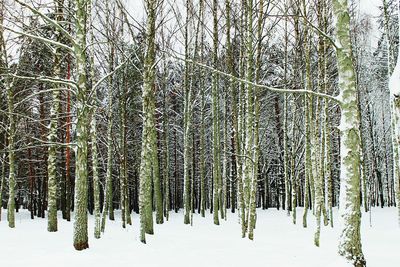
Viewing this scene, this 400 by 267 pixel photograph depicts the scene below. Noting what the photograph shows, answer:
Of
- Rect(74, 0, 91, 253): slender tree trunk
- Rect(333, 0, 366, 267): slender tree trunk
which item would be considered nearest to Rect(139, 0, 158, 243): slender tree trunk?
Rect(74, 0, 91, 253): slender tree trunk

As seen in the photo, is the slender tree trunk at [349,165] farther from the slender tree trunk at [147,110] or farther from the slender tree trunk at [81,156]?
the slender tree trunk at [147,110]

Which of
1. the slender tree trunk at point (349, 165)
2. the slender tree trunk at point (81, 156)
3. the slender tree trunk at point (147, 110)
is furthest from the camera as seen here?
the slender tree trunk at point (147, 110)

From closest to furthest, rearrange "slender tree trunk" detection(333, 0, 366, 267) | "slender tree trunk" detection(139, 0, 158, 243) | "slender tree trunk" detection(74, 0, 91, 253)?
"slender tree trunk" detection(333, 0, 366, 267) < "slender tree trunk" detection(74, 0, 91, 253) < "slender tree trunk" detection(139, 0, 158, 243)

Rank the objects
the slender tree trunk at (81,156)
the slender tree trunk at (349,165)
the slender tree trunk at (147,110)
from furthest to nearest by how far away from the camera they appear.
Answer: the slender tree trunk at (147,110)
the slender tree trunk at (81,156)
the slender tree trunk at (349,165)

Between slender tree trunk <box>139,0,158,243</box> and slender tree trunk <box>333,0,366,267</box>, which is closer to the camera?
slender tree trunk <box>333,0,366,267</box>

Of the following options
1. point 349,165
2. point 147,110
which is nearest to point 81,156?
point 147,110

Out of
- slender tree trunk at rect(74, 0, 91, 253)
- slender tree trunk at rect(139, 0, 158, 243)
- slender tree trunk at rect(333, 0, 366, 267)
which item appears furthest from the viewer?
slender tree trunk at rect(139, 0, 158, 243)

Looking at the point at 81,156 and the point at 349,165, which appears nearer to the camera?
the point at 349,165

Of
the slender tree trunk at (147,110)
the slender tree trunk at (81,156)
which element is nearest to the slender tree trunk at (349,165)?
the slender tree trunk at (81,156)

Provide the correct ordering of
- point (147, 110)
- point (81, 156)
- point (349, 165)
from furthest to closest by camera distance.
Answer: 1. point (147, 110)
2. point (81, 156)
3. point (349, 165)

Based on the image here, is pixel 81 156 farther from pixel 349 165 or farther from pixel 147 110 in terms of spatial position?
pixel 349 165

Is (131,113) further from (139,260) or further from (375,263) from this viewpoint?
(375,263)

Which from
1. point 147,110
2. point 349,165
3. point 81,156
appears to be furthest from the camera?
point 147,110

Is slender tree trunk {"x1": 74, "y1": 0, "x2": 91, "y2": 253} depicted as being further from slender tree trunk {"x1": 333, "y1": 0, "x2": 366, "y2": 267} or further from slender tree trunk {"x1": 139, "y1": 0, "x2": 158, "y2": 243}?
slender tree trunk {"x1": 333, "y1": 0, "x2": 366, "y2": 267}
